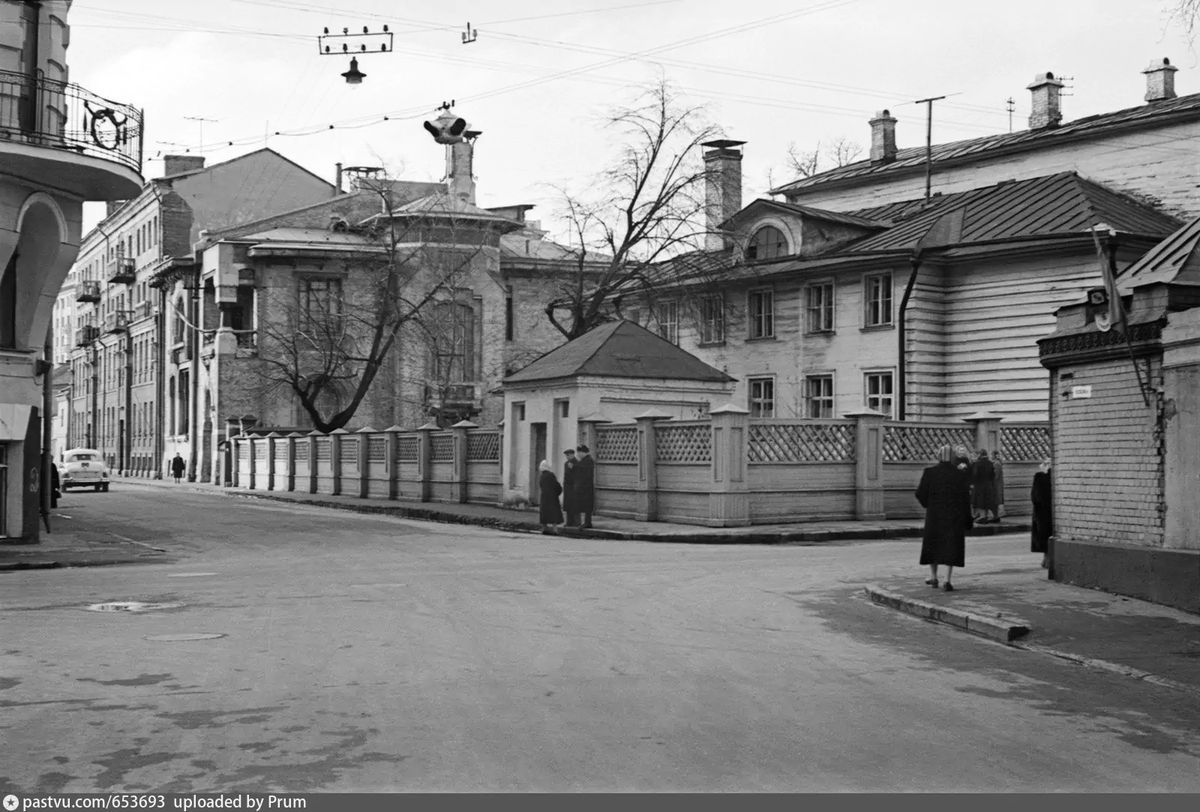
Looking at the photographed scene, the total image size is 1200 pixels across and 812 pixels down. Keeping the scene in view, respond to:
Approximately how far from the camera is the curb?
13164 mm

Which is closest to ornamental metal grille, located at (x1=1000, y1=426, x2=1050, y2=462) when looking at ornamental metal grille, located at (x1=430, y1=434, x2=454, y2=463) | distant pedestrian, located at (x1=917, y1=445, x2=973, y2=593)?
ornamental metal grille, located at (x1=430, y1=434, x2=454, y2=463)

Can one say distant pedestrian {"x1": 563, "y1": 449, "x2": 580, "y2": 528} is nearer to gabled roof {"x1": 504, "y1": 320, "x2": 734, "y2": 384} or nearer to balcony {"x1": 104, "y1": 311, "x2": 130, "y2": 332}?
gabled roof {"x1": 504, "y1": 320, "x2": 734, "y2": 384}

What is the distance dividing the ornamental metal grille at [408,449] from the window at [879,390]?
13259mm

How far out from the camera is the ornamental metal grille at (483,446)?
3978 centimetres

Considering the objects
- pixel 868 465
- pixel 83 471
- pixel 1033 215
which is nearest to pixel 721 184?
pixel 1033 215

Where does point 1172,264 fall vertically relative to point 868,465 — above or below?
above

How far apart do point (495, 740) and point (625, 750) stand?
0.73m

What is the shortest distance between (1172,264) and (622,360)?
1986 cm

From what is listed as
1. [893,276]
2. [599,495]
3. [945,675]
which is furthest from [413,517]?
[945,675]

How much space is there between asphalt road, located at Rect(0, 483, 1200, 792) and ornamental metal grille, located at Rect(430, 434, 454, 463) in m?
23.7

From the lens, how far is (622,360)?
34.7 metres

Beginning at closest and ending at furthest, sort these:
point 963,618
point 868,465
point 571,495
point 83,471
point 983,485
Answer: point 963,618
point 571,495
point 983,485
point 868,465
point 83,471

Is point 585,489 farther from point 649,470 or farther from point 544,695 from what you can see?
point 544,695

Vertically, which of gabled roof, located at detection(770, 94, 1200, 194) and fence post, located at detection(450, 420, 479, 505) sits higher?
gabled roof, located at detection(770, 94, 1200, 194)
